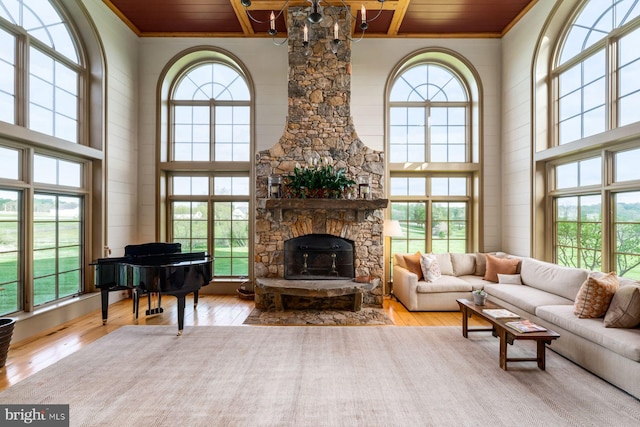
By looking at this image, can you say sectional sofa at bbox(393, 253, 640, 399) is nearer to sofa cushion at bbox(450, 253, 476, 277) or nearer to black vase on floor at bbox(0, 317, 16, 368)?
sofa cushion at bbox(450, 253, 476, 277)

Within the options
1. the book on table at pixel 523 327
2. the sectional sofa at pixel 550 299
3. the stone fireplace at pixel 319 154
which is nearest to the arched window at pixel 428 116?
the stone fireplace at pixel 319 154

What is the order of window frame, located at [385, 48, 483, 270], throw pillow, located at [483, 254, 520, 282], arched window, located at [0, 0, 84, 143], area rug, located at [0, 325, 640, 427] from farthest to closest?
window frame, located at [385, 48, 483, 270] → throw pillow, located at [483, 254, 520, 282] → arched window, located at [0, 0, 84, 143] → area rug, located at [0, 325, 640, 427]

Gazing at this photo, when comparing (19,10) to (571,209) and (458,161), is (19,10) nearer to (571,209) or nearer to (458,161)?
(458,161)

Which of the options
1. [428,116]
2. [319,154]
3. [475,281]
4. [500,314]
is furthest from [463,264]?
[319,154]

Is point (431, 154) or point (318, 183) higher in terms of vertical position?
point (431, 154)

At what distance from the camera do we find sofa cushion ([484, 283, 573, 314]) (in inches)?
158

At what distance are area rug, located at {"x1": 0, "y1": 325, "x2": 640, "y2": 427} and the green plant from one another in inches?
89.6

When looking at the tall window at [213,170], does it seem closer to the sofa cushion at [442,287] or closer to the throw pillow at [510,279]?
the sofa cushion at [442,287]

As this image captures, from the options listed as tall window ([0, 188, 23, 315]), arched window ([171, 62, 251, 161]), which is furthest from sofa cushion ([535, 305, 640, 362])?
tall window ([0, 188, 23, 315])

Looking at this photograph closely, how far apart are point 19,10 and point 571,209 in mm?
8142

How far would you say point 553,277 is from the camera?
4.41 metres

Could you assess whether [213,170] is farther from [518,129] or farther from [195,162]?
[518,129]

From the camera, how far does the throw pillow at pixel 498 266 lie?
5223 mm

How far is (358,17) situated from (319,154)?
2.56 m
